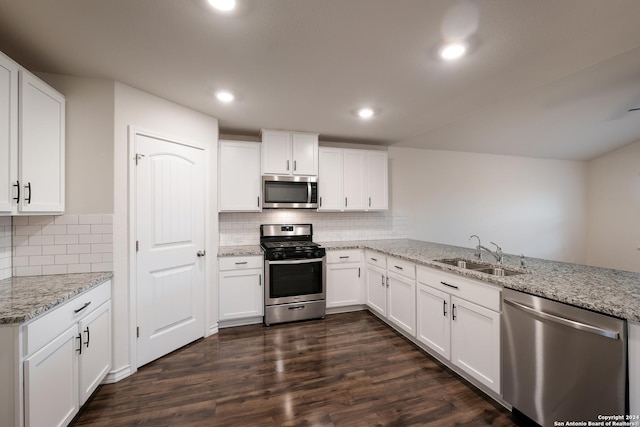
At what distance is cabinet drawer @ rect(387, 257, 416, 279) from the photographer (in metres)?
2.58

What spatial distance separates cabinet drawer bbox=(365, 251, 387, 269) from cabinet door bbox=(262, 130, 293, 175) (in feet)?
4.98

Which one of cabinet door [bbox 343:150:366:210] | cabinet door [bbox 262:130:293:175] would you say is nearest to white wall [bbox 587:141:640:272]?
cabinet door [bbox 343:150:366:210]

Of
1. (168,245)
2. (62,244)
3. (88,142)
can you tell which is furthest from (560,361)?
(88,142)

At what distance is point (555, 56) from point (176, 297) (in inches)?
143

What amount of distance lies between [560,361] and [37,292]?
119 inches

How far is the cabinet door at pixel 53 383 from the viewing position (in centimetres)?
124

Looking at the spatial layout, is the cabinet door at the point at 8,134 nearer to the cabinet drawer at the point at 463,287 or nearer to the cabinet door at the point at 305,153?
the cabinet door at the point at 305,153

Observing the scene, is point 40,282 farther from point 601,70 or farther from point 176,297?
point 601,70

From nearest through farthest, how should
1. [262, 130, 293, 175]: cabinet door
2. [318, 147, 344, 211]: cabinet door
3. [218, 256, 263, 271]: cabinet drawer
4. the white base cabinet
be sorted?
the white base cabinet < [218, 256, 263, 271]: cabinet drawer < [262, 130, 293, 175]: cabinet door < [318, 147, 344, 211]: cabinet door

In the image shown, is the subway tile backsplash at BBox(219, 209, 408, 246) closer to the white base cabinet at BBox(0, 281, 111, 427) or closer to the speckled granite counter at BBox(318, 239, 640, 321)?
the white base cabinet at BBox(0, 281, 111, 427)

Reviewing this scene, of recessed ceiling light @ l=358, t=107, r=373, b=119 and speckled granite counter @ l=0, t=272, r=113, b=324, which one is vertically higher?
recessed ceiling light @ l=358, t=107, r=373, b=119

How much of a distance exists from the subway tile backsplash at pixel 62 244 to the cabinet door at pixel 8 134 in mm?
441

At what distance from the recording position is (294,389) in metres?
1.94

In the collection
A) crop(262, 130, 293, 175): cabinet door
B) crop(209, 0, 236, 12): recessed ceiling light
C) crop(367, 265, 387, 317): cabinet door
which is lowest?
crop(367, 265, 387, 317): cabinet door
